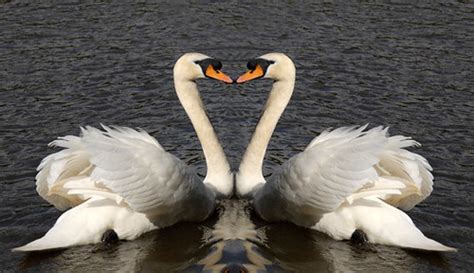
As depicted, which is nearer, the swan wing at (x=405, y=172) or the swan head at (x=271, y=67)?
the swan wing at (x=405, y=172)

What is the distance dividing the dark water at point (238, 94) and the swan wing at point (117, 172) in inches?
19.3

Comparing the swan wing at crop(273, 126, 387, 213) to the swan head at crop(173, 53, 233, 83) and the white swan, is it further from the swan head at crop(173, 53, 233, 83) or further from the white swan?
the swan head at crop(173, 53, 233, 83)

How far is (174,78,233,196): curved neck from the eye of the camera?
928 cm

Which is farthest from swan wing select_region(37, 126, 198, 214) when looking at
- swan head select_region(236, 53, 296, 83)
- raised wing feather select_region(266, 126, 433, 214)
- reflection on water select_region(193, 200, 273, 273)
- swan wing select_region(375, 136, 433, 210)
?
swan wing select_region(375, 136, 433, 210)

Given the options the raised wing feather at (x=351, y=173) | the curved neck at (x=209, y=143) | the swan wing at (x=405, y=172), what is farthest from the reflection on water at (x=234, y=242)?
the swan wing at (x=405, y=172)

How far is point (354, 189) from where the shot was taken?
7.46 metres

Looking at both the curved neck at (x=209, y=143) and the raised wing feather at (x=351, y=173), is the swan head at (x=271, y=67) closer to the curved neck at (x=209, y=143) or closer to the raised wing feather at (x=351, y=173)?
the curved neck at (x=209, y=143)

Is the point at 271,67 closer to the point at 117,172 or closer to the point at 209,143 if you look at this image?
the point at 209,143

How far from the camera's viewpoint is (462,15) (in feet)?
48.5

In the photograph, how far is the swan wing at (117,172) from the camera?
752 cm

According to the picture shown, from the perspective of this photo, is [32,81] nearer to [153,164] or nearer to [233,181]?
[233,181]

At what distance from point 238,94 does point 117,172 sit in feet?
15.1

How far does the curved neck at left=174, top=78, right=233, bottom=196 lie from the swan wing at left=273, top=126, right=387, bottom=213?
1.48 metres

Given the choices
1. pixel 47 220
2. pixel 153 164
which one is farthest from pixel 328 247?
pixel 47 220
